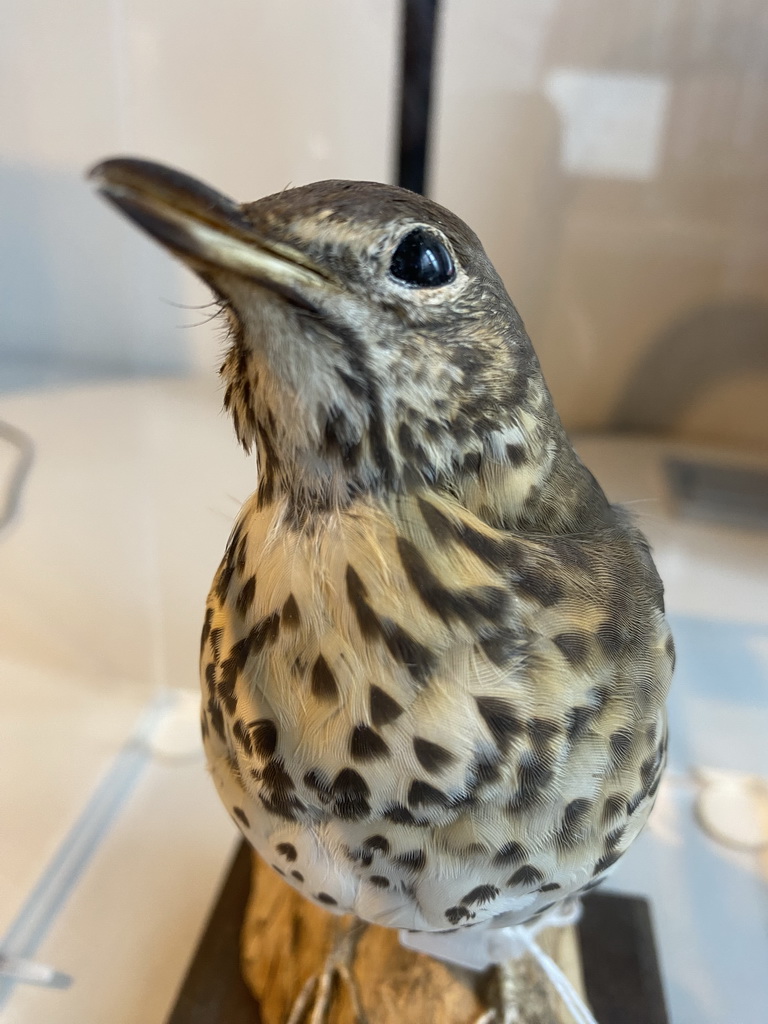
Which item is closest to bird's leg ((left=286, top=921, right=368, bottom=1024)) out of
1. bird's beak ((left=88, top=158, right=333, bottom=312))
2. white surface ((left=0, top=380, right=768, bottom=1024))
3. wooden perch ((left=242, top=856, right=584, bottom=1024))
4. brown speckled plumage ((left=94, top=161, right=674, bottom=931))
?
wooden perch ((left=242, top=856, right=584, bottom=1024))

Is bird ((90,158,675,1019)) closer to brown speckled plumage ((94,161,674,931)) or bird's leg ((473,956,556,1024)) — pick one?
brown speckled plumage ((94,161,674,931))

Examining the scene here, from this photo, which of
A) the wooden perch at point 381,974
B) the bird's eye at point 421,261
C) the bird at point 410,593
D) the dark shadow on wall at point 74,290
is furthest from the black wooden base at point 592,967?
the bird's eye at point 421,261

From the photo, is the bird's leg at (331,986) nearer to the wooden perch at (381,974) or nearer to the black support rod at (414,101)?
the wooden perch at (381,974)

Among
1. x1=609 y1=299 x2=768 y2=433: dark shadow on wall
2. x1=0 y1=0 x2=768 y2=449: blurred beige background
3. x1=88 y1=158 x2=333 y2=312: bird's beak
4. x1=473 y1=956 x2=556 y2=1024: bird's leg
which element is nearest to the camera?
x1=88 y1=158 x2=333 y2=312: bird's beak

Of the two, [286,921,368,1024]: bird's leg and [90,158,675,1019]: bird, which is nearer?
[90,158,675,1019]: bird

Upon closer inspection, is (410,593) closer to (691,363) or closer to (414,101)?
(414,101)

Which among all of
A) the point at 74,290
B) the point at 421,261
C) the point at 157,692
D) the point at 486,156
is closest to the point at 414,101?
the point at 486,156
